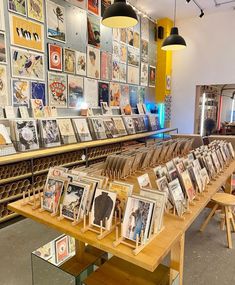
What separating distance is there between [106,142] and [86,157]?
19.9 inches

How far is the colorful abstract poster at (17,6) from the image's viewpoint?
11.5 feet

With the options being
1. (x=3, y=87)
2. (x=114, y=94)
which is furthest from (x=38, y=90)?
(x=114, y=94)

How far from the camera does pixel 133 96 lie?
6.49 m

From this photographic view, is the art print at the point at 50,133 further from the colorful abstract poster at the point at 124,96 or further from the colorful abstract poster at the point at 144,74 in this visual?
the colorful abstract poster at the point at 144,74

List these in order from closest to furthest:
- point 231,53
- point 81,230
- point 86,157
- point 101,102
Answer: point 81,230 < point 86,157 < point 101,102 < point 231,53

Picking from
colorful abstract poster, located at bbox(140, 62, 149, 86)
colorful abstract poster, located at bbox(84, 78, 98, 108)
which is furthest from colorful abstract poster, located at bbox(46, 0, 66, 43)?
colorful abstract poster, located at bbox(140, 62, 149, 86)

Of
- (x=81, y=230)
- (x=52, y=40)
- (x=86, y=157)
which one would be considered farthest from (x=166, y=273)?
(x=52, y=40)

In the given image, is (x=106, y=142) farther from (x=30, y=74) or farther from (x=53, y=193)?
(x=53, y=193)

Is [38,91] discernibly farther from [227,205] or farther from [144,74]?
[144,74]

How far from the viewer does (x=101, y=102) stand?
212 inches

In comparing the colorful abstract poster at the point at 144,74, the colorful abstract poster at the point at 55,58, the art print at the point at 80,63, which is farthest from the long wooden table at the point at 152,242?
the colorful abstract poster at the point at 144,74

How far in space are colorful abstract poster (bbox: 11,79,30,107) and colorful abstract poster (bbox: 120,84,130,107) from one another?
2677 mm

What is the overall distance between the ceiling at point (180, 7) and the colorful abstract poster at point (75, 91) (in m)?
2.72

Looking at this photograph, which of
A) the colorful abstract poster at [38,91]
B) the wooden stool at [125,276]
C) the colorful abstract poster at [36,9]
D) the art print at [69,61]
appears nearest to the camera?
the wooden stool at [125,276]
